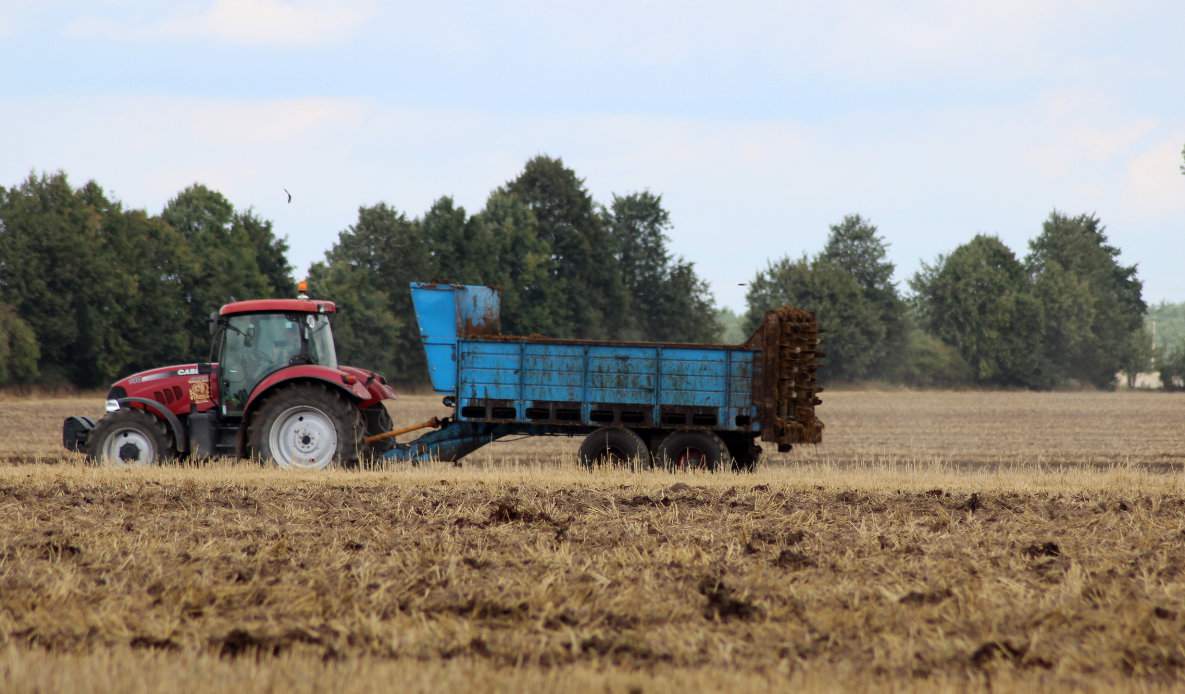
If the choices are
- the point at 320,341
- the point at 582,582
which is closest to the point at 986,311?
the point at 320,341

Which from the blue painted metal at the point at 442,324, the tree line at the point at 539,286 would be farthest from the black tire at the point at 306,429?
the tree line at the point at 539,286

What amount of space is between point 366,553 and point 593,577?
1.95 meters

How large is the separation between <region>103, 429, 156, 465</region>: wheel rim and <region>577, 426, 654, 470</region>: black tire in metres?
5.55

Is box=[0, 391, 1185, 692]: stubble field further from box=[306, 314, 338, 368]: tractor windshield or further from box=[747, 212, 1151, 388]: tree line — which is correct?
box=[747, 212, 1151, 388]: tree line

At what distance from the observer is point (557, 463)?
21.0 meters

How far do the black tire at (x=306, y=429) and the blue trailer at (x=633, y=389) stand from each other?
1.17 meters

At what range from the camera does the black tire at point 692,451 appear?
1789 cm

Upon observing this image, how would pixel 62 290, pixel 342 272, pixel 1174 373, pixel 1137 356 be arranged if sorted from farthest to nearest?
pixel 1137 356, pixel 1174 373, pixel 342 272, pixel 62 290

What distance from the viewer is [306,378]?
56.6ft

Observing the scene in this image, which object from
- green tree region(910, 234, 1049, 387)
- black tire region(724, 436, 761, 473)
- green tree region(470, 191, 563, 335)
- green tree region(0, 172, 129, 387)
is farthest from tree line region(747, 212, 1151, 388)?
black tire region(724, 436, 761, 473)

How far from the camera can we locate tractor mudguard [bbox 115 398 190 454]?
17.4 m

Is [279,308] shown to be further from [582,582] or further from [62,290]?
[62,290]

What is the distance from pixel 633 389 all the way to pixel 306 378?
4.27 m

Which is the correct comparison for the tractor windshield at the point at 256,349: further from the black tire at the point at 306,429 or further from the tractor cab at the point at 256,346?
the black tire at the point at 306,429
